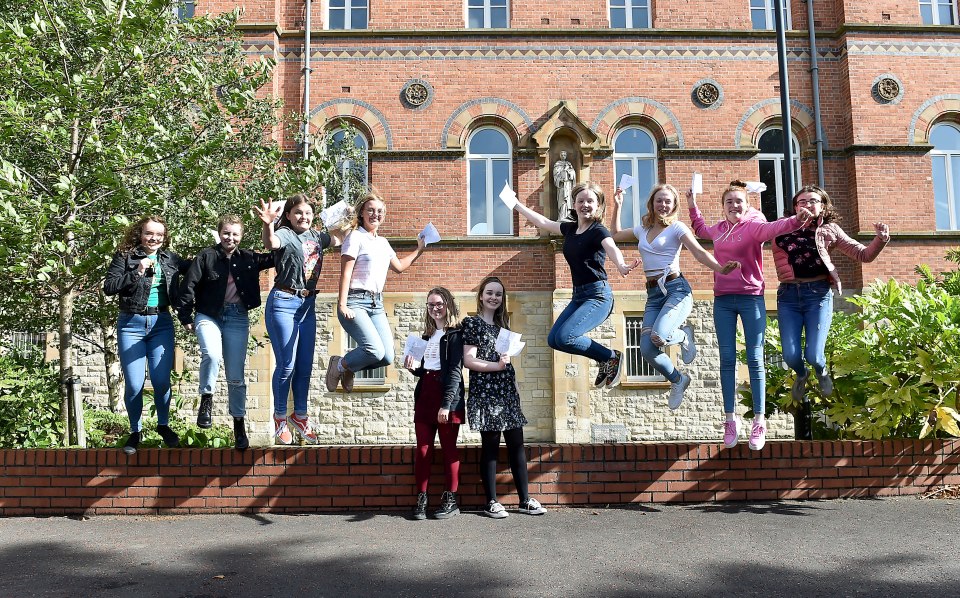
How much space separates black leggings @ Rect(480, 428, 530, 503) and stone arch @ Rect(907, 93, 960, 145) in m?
13.3

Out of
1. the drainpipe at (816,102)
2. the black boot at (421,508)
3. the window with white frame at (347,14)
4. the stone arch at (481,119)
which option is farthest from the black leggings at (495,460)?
the window with white frame at (347,14)

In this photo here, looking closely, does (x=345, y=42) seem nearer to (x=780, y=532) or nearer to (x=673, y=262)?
(x=673, y=262)

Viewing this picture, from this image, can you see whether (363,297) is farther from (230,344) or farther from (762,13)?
(762,13)

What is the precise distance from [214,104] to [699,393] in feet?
35.0

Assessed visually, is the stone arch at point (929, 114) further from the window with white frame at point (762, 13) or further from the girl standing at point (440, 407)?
the girl standing at point (440, 407)

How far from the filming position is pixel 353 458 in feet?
20.5

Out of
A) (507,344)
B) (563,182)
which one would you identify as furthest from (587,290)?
(563,182)

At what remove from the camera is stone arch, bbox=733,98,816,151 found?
15.1 m

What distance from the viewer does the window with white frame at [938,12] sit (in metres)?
15.6

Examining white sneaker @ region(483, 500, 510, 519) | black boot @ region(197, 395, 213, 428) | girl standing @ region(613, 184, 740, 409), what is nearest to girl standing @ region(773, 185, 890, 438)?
girl standing @ region(613, 184, 740, 409)

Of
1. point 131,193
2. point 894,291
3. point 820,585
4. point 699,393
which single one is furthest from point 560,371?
point 820,585

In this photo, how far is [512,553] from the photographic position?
4.73 metres

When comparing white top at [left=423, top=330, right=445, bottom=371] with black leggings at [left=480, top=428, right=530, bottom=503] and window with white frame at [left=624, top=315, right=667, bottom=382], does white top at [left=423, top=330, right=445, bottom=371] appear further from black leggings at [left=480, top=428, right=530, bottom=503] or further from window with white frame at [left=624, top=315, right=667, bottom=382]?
window with white frame at [left=624, top=315, right=667, bottom=382]

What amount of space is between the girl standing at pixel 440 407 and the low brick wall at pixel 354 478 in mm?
342
